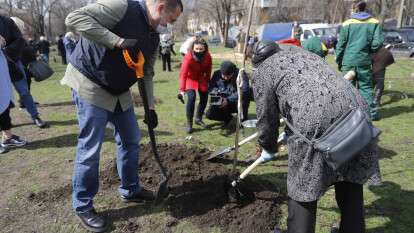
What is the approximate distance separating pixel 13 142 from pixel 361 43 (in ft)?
19.2

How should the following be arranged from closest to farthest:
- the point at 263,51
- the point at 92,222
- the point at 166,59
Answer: the point at 263,51
the point at 92,222
the point at 166,59

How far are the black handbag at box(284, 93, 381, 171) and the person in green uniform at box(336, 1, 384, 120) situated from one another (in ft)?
14.6

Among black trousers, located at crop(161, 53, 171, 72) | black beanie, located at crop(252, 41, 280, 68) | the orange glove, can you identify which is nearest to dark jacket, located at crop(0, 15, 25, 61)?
the orange glove

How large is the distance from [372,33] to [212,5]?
36.4 metres

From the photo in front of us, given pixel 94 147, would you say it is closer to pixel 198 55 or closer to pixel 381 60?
pixel 198 55

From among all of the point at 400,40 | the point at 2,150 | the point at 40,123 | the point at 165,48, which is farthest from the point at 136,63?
the point at 400,40

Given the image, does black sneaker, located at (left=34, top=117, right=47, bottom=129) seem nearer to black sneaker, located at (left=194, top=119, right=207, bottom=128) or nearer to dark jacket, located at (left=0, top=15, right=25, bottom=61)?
dark jacket, located at (left=0, top=15, right=25, bottom=61)

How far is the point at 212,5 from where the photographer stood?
4069 cm

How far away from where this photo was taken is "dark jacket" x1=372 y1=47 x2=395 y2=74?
7.09 m

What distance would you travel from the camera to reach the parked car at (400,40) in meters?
18.1

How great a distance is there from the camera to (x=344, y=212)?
2.45 m

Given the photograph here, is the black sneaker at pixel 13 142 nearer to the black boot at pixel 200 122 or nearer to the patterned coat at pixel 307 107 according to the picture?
the black boot at pixel 200 122

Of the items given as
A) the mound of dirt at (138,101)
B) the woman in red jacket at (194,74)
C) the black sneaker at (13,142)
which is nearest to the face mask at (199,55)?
the woman in red jacket at (194,74)

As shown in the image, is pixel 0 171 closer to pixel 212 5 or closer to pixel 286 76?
pixel 286 76
